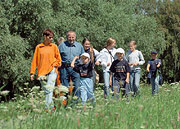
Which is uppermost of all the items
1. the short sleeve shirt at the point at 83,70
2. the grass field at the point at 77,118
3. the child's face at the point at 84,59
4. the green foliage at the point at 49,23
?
the green foliage at the point at 49,23

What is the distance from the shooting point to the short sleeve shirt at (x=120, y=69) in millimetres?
8594

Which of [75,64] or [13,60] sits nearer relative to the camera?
[75,64]

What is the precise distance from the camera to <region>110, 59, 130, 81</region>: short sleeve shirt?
8.59 meters

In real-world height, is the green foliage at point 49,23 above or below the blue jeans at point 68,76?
above

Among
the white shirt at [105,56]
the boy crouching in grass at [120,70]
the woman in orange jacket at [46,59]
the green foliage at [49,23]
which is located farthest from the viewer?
the green foliage at [49,23]

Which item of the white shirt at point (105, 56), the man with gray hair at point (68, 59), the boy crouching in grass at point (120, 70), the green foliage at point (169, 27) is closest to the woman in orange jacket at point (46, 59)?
the man with gray hair at point (68, 59)

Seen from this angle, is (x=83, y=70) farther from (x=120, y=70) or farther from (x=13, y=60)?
(x=13, y=60)

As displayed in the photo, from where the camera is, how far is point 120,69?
860cm

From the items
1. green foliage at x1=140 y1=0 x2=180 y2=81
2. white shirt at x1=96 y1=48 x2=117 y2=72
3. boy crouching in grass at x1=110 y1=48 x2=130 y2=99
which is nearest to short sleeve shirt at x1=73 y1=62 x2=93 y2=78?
boy crouching in grass at x1=110 y1=48 x2=130 y2=99

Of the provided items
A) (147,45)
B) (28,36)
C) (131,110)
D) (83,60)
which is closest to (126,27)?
(147,45)

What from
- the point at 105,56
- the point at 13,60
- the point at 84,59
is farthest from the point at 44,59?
the point at 13,60

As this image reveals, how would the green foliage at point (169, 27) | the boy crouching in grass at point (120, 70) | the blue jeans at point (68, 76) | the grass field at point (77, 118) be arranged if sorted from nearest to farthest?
the grass field at point (77, 118) → the blue jeans at point (68, 76) → the boy crouching in grass at point (120, 70) → the green foliage at point (169, 27)

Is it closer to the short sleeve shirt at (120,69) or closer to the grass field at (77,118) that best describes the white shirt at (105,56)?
the short sleeve shirt at (120,69)

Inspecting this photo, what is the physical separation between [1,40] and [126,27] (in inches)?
449
